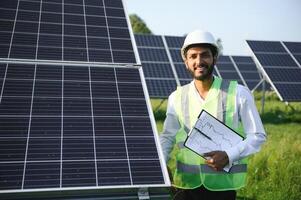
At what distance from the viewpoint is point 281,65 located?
56.3 ft

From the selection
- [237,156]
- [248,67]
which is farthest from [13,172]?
[248,67]

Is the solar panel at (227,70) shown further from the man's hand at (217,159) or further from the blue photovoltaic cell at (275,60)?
the man's hand at (217,159)

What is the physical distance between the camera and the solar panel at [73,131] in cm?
371

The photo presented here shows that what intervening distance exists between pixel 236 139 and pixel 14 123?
7.47ft

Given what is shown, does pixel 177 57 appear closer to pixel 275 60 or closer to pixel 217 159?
pixel 275 60

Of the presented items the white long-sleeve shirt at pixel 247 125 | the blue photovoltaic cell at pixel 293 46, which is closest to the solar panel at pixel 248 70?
the blue photovoltaic cell at pixel 293 46

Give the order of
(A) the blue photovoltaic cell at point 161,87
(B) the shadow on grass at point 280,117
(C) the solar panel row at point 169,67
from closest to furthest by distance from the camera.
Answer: (A) the blue photovoltaic cell at point 161,87
(C) the solar panel row at point 169,67
(B) the shadow on grass at point 280,117

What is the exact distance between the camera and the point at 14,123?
411 centimetres

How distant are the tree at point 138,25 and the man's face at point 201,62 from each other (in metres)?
45.2

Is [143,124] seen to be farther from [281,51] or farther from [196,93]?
[281,51]

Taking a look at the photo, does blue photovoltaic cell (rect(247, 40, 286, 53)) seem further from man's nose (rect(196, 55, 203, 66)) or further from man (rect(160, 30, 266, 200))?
man's nose (rect(196, 55, 203, 66))

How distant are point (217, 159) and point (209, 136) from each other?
0.25m

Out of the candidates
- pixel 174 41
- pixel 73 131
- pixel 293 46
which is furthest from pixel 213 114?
pixel 293 46

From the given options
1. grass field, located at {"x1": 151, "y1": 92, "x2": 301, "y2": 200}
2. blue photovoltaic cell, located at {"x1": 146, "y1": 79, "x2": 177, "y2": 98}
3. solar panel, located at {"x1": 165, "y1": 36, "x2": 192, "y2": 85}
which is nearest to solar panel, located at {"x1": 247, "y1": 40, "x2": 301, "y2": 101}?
solar panel, located at {"x1": 165, "y1": 36, "x2": 192, "y2": 85}
